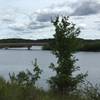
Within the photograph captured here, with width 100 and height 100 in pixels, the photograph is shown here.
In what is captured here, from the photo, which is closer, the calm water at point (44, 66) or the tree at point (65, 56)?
the tree at point (65, 56)

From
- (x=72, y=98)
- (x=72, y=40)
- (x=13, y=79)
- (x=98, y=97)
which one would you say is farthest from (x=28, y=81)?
(x=72, y=40)

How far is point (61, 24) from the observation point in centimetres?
1533

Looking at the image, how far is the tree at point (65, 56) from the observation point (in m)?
14.4

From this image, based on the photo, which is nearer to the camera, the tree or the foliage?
the foliage

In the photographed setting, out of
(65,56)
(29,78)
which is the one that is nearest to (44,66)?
(65,56)

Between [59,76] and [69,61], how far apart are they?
0.73m

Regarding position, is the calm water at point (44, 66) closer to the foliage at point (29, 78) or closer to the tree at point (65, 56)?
the tree at point (65, 56)

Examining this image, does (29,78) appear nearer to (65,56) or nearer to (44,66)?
(65,56)

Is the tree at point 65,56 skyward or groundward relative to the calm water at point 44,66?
skyward

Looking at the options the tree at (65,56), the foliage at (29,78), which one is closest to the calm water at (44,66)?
the tree at (65,56)

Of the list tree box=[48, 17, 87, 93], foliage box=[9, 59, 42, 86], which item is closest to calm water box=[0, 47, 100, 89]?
tree box=[48, 17, 87, 93]

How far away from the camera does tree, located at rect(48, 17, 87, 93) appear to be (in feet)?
47.3

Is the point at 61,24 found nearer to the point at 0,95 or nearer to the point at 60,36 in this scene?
the point at 60,36

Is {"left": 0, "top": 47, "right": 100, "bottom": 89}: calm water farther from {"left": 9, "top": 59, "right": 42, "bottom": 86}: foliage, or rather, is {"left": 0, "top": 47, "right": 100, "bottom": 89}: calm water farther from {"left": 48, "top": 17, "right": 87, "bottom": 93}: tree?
{"left": 9, "top": 59, "right": 42, "bottom": 86}: foliage
